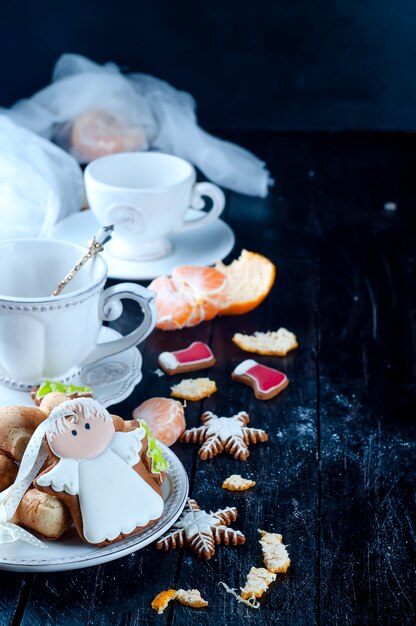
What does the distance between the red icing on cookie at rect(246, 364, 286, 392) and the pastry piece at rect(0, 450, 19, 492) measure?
1.20ft

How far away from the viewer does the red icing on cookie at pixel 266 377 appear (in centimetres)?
108

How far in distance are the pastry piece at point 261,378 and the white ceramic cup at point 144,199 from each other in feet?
1.02

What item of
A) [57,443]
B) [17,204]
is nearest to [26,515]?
[57,443]

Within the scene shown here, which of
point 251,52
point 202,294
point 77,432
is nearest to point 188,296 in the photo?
point 202,294

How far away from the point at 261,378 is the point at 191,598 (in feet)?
1.23

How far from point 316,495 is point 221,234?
629mm

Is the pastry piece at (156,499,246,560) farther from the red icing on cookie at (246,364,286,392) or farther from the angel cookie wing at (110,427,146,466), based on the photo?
the red icing on cookie at (246,364,286,392)

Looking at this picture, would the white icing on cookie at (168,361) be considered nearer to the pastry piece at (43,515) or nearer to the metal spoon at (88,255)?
the metal spoon at (88,255)

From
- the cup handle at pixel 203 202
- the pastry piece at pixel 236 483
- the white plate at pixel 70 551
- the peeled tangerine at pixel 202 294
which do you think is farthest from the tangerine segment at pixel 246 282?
the white plate at pixel 70 551

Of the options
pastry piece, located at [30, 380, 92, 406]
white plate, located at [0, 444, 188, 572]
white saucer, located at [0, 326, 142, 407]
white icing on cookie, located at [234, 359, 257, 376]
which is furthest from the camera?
white icing on cookie, located at [234, 359, 257, 376]

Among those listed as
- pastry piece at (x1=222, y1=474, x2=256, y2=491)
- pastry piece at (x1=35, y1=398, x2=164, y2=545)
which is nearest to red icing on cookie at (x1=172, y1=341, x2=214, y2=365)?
pastry piece at (x1=222, y1=474, x2=256, y2=491)

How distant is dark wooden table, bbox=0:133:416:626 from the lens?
0.76m

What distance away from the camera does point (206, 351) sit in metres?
1.15

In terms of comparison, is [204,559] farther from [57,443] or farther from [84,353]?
[84,353]
